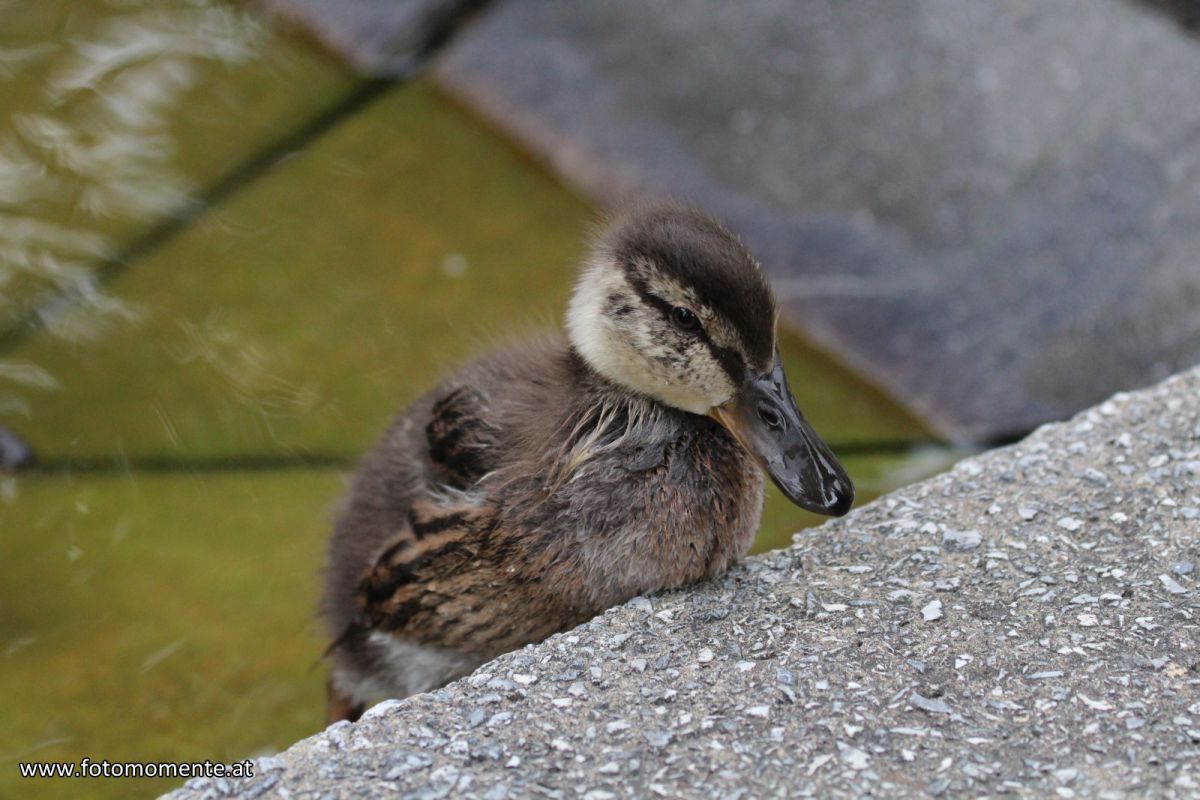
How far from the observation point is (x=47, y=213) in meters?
5.69

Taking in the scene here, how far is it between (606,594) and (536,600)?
182 millimetres

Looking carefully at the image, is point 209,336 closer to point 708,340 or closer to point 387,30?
point 387,30

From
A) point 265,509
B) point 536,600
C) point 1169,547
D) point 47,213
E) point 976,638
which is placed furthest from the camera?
point 47,213

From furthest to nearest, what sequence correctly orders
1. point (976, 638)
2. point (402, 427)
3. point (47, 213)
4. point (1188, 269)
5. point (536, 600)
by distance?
1. point (47, 213)
2. point (1188, 269)
3. point (402, 427)
4. point (536, 600)
5. point (976, 638)

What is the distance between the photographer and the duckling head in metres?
3.12

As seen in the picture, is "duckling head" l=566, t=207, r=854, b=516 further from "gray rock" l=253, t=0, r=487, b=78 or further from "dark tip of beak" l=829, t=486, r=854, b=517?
"gray rock" l=253, t=0, r=487, b=78

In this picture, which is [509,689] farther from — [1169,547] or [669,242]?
[1169,547]

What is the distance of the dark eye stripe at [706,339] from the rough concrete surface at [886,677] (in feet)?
1.38

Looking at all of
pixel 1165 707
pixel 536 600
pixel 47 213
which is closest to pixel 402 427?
pixel 536 600

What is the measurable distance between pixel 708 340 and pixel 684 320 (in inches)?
2.7

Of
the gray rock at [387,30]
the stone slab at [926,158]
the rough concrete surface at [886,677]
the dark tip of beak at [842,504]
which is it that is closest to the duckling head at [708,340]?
the dark tip of beak at [842,504]

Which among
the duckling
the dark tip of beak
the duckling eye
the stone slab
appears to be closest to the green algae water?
the stone slab

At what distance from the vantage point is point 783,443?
3.20 m

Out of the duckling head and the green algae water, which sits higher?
the duckling head
